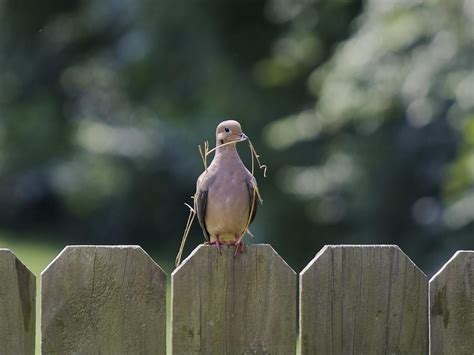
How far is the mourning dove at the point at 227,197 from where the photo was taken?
412 cm

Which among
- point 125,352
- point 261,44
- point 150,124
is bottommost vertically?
point 125,352

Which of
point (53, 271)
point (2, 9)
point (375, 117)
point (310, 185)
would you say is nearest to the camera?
point (53, 271)

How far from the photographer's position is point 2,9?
15.8 meters

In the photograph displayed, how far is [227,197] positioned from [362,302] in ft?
2.85

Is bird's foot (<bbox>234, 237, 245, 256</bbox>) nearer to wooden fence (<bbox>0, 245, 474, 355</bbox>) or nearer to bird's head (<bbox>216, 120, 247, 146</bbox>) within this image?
wooden fence (<bbox>0, 245, 474, 355</bbox>)

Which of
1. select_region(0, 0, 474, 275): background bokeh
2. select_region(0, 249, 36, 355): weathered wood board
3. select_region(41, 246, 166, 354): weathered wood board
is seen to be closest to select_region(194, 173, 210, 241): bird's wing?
select_region(41, 246, 166, 354): weathered wood board

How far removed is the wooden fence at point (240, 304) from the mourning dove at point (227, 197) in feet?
2.29

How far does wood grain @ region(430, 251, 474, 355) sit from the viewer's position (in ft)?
11.3

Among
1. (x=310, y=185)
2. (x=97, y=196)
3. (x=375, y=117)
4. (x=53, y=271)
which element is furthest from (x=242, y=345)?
(x=97, y=196)

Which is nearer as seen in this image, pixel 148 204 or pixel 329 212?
pixel 329 212

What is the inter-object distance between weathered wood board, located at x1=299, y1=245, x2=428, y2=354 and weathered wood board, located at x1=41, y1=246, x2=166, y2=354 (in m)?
0.47

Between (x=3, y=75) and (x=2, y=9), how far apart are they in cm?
108

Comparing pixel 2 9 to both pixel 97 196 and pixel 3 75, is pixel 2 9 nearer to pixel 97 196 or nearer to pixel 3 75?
pixel 3 75

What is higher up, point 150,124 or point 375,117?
point 150,124
